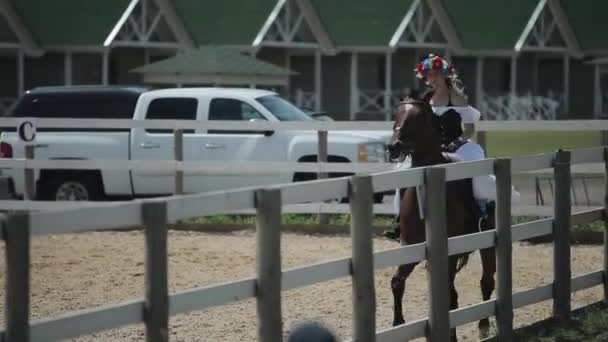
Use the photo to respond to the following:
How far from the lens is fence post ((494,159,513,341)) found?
8852mm

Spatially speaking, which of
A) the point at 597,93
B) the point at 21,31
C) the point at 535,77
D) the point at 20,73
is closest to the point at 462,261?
the point at 20,73

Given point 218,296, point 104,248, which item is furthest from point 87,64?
point 218,296

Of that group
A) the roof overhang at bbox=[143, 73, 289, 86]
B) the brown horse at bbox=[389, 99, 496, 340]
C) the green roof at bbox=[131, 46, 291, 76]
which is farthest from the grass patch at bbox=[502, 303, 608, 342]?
the roof overhang at bbox=[143, 73, 289, 86]

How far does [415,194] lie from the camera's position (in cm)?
876

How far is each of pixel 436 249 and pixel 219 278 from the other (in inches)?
174

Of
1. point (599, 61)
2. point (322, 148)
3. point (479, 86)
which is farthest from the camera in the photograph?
point (479, 86)

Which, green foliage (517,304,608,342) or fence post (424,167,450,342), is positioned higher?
fence post (424,167,450,342)

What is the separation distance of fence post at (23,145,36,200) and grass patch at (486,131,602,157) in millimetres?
13733

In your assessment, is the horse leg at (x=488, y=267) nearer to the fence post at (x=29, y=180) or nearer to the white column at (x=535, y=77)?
the fence post at (x=29, y=180)

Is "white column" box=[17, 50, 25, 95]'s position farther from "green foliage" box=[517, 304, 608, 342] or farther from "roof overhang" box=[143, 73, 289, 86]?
"green foliage" box=[517, 304, 608, 342]

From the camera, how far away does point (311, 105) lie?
43031mm

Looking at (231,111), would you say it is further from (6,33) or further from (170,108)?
(6,33)

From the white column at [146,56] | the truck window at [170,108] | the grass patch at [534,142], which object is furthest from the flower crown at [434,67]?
the white column at [146,56]

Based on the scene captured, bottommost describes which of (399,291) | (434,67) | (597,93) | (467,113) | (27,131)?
(399,291)
